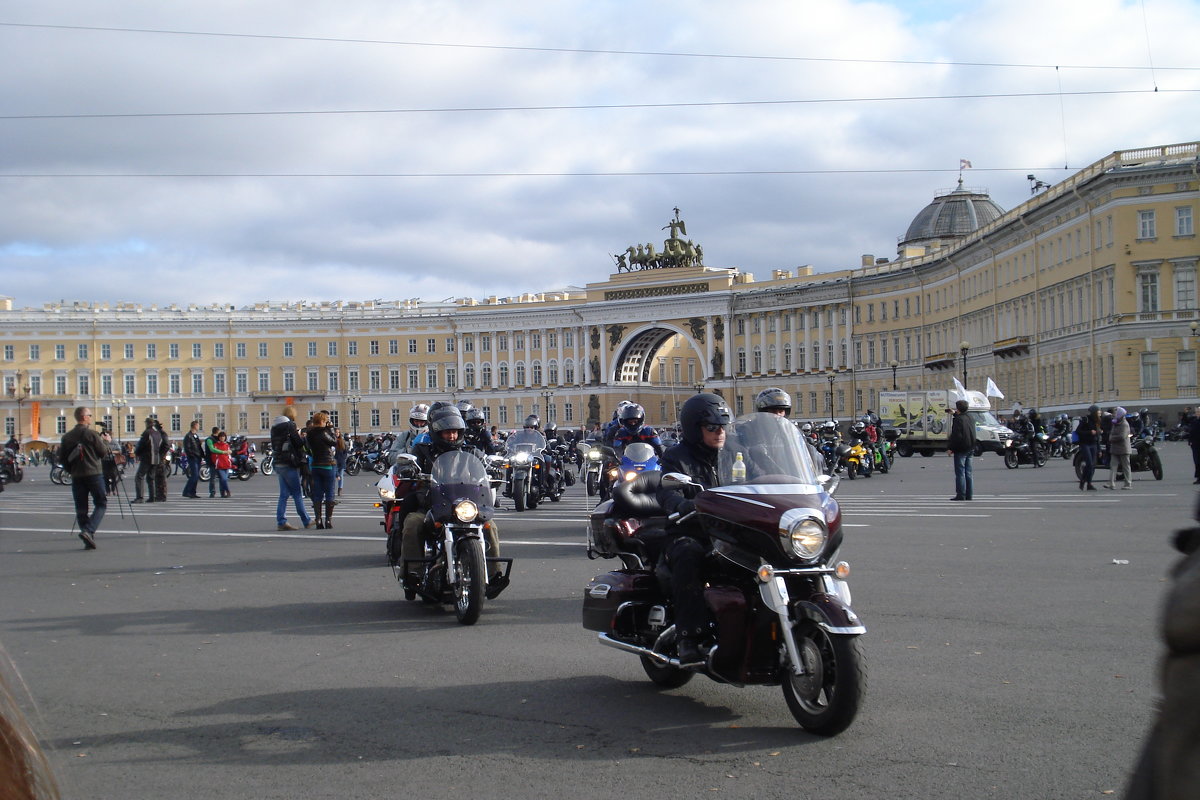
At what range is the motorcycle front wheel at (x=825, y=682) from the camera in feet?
17.8

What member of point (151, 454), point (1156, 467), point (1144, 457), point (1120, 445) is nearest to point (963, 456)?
point (1120, 445)

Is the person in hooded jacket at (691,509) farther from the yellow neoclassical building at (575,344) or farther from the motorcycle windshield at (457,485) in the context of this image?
the yellow neoclassical building at (575,344)

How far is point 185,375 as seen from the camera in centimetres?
11494

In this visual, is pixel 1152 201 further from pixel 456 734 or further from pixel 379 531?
pixel 456 734

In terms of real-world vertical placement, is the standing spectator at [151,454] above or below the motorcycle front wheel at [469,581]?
above

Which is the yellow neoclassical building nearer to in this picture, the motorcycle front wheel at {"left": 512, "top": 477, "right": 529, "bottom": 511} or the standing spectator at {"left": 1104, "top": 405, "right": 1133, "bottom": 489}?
the standing spectator at {"left": 1104, "top": 405, "right": 1133, "bottom": 489}

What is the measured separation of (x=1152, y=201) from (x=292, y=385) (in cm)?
8302

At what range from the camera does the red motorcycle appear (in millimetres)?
5551

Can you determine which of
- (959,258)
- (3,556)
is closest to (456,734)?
(3,556)

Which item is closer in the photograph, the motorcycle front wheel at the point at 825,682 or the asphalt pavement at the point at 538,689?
the asphalt pavement at the point at 538,689

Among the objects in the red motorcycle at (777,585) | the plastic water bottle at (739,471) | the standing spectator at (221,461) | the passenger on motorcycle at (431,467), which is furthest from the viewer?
the standing spectator at (221,461)

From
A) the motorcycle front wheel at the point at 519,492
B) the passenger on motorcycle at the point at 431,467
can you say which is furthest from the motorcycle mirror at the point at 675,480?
the motorcycle front wheel at the point at 519,492

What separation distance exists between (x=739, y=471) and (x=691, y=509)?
0.43 meters

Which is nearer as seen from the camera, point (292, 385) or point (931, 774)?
point (931, 774)
